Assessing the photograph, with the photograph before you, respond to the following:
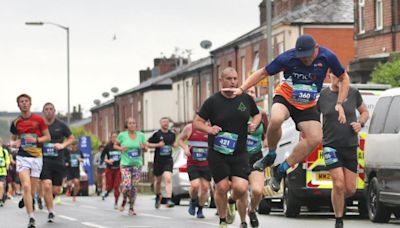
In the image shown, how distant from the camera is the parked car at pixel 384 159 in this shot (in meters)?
18.7

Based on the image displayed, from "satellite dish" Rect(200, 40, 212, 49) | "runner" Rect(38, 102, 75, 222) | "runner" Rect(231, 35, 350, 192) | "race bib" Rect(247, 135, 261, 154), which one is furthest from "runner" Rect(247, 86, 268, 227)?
"satellite dish" Rect(200, 40, 212, 49)

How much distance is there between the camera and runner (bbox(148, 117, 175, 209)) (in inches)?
1097

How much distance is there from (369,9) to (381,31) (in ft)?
6.56

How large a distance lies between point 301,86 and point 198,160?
804 cm

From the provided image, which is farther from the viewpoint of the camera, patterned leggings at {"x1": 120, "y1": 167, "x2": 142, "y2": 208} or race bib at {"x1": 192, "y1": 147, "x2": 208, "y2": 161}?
patterned leggings at {"x1": 120, "y1": 167, "x2": 142, "y2": 208}

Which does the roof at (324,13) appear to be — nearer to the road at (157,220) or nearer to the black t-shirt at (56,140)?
the road at (157,220)

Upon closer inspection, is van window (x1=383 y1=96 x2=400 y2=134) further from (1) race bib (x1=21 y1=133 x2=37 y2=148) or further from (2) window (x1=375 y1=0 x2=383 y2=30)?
(2) window (x1=375 y1=0 x2=383 y2=30)

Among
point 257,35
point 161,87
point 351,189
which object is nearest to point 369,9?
point 257,35

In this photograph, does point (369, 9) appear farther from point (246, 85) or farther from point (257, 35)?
point (246, 85)

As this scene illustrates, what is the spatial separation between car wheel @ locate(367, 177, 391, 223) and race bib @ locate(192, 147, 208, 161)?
12.6ft

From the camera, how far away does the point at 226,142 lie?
16.3 metres

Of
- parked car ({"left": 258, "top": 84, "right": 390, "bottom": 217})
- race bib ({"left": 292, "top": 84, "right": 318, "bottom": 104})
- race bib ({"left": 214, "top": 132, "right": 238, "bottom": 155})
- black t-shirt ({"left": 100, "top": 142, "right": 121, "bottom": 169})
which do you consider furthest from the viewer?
black t-shirt ({"left": 100, "top": 142, "right": 121, "bottom": 169})

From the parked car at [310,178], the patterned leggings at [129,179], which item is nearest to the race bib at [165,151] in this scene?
the patterned leggings at [129,179]

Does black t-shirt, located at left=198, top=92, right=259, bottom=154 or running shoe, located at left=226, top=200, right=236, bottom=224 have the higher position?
black t-shirt, located at left=198, top=92, right=259, bottom=154
